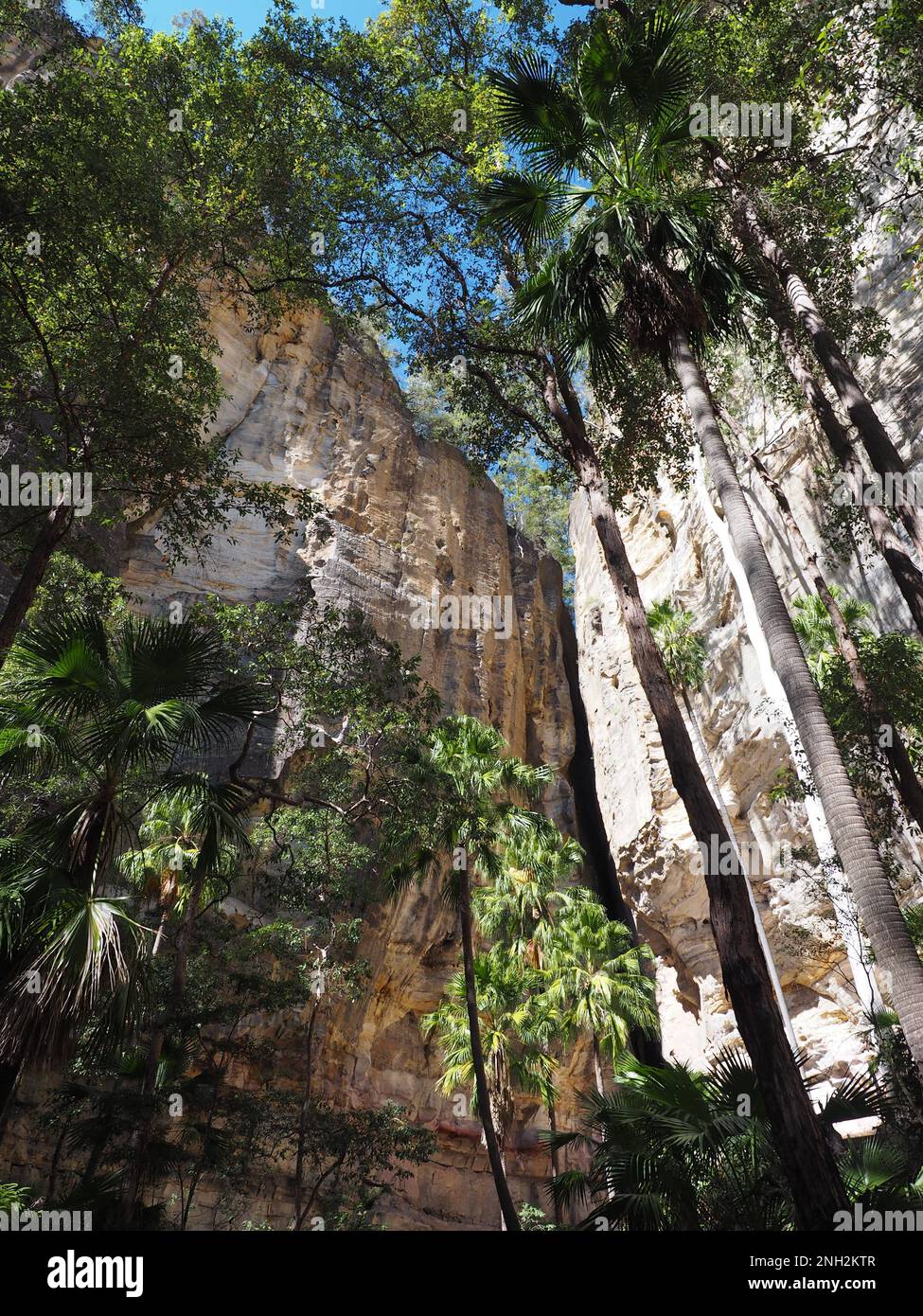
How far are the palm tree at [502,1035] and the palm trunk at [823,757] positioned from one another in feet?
40.5

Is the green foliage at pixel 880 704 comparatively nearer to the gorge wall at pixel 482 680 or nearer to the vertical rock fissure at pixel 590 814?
the gorge wall at pixel 482 680

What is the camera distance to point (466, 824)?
14664 millimetres

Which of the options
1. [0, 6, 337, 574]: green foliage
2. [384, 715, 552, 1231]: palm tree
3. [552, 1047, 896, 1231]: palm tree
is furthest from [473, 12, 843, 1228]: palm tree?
[384, 715, 552, 1231]: palm tree

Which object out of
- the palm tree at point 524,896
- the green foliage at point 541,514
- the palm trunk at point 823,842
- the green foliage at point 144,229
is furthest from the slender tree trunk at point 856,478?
the green foliage at point 541,514

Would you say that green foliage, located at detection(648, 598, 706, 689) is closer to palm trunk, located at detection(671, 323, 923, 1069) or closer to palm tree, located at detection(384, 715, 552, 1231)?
palm tree, located at detection(384, 715, 552, 1231)

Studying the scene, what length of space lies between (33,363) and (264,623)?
16.1 ft

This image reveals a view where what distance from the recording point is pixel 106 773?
22.3 ft

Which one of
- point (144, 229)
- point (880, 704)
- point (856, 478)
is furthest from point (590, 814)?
point (144, 229)

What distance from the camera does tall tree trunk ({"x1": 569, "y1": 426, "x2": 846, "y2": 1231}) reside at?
529 centimetres

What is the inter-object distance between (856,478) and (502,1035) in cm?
1281

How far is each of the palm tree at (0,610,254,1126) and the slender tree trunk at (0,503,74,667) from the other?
1.93 ft

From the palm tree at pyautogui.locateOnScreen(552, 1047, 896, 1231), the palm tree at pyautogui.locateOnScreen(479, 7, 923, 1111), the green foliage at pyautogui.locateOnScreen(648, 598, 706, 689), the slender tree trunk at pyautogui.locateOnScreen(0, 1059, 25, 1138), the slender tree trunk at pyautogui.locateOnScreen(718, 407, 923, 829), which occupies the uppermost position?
the green foliage at pyautogui.locateOnScreen(648, 598, 706, 689)

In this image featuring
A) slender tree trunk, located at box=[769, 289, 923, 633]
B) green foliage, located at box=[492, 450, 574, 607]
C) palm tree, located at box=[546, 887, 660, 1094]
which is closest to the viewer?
slender tree trunk, located at box=[769, 289, 923, 633]

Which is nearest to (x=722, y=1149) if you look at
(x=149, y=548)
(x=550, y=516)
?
(x=149, y=548)
